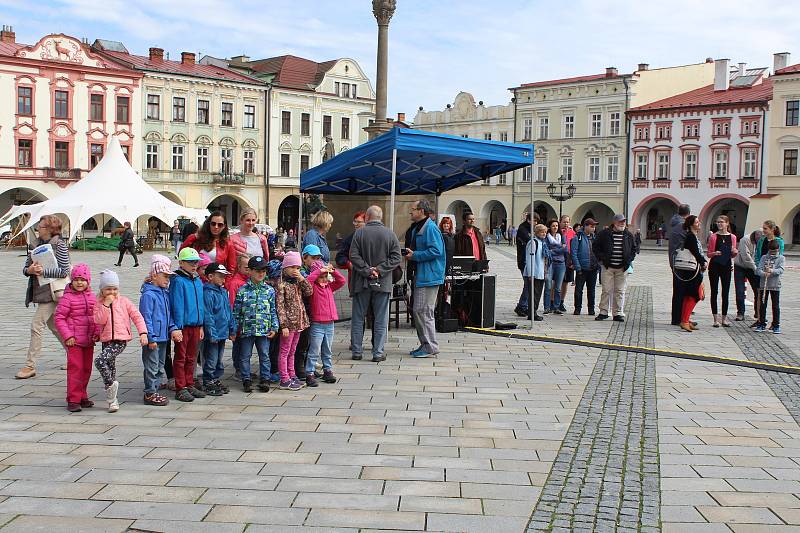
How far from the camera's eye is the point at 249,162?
5722cm

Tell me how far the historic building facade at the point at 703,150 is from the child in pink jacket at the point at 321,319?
1794 inches

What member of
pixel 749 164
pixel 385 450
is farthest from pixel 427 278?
pixel 749 164

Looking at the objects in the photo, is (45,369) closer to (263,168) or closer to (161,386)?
(161,386)

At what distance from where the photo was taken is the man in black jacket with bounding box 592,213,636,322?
46.6 ft

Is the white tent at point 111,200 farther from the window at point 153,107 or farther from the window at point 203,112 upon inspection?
the window at point 203,112

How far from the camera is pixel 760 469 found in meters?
5.98

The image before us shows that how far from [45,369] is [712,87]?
173 ft

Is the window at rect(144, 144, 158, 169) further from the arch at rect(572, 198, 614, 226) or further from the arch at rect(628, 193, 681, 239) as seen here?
the arch at rect(628, 193, 681, 239)

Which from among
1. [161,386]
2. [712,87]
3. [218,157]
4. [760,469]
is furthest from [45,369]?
[712,87]

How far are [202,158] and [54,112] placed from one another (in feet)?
31.4

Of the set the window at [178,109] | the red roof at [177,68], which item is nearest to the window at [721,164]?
the red roof at [177,68]

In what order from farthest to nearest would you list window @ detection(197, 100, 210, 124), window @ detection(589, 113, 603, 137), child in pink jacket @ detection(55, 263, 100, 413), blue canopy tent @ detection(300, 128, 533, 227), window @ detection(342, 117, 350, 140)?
window @ detection(342, 117, 350, 140) < window @ detection(589, 113, 603, 137) < window @ detection(197, 100, 210, 124) < blue canopy tent @ detection(300, 128, 533, 227) < child in pink jacket @ detection(55, 263, 100, 413)

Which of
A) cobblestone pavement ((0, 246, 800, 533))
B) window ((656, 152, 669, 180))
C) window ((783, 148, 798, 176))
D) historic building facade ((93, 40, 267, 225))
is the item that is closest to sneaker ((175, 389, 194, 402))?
cobblestone pavement ((0, 246, 800, 533))

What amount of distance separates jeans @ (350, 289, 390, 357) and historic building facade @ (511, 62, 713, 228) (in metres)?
47.7
